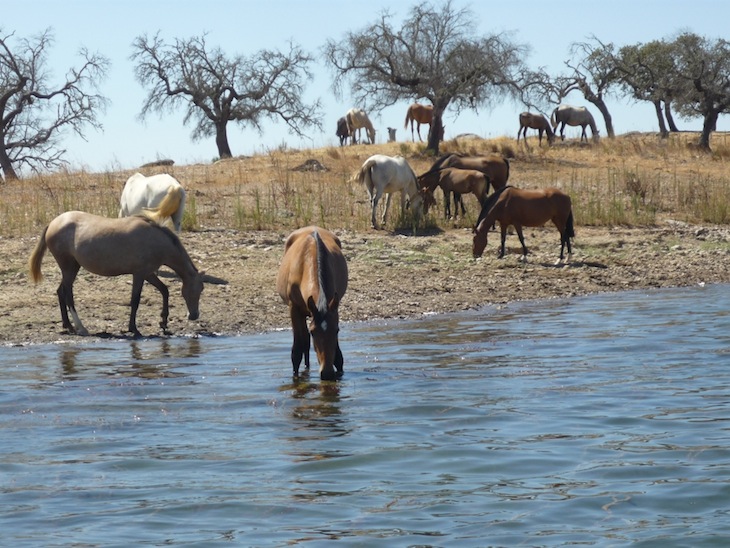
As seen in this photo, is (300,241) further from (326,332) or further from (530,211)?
(530,211)

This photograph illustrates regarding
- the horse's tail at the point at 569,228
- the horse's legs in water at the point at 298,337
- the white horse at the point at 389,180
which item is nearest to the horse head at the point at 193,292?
the horse's legs in water at the point at 298,337

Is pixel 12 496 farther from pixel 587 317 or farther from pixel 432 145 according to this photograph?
pixel 432 145

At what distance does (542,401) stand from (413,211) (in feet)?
37.7

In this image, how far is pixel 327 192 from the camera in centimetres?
2195

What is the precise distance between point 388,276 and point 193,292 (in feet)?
12.2

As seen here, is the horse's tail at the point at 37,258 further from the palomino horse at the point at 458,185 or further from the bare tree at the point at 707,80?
the bare tree at the point at 707,80

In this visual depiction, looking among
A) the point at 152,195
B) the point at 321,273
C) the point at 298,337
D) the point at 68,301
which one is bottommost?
the point at 298,337

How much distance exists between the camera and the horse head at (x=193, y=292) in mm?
13008

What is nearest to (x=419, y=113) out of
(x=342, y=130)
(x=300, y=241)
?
(x=342, y=130)

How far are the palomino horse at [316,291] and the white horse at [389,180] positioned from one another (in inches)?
402

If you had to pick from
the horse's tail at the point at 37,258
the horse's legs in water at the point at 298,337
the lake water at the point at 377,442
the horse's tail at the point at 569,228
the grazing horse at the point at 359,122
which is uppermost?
the grazing horse at the point at 359,122

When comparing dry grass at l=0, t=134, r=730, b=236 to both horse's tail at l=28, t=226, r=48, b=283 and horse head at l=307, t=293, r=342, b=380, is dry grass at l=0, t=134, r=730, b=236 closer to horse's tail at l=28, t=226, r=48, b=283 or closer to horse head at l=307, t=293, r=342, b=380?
horse's tail at l=28, t=226, r=48, b=283

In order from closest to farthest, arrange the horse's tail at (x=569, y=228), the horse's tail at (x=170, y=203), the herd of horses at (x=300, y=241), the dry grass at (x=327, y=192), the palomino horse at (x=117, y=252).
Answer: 1. the herd of horses at (x=300, y=241)
2. the palomino horse at (x=117, y=252)
3. the horse's tail at (x=170, y=203)
4. the horse's tail at (x=569, y=228)
5. the dry grass at (x=327, y=192)

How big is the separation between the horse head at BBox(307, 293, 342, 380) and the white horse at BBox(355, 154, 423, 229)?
11.1 metres
